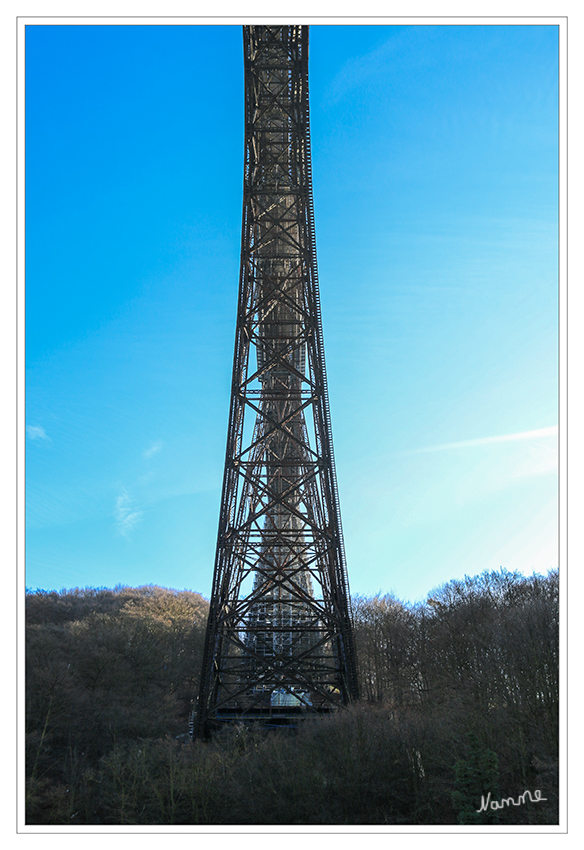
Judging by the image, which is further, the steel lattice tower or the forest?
the steel lattice tower

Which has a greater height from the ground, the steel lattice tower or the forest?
the steel lattice tower

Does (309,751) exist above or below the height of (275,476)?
below

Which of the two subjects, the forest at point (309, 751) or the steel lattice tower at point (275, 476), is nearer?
the forest at point (309, 751)

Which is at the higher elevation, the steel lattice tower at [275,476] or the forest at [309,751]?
the steel lattice tower at [275,476]

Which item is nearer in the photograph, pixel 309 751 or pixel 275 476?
pixel 309 751

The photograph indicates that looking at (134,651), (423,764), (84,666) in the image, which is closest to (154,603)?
(134,651)
